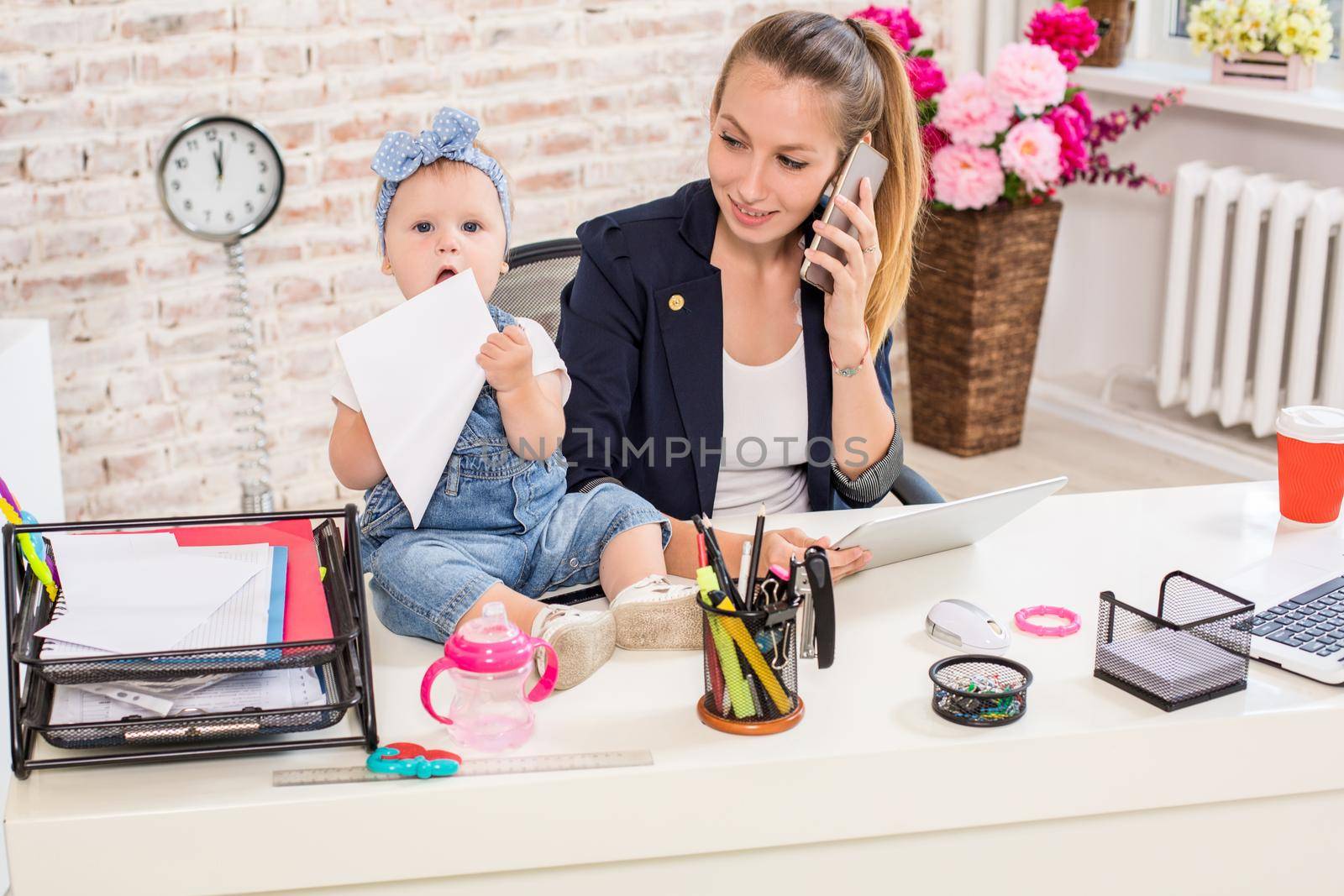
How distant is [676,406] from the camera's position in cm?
183

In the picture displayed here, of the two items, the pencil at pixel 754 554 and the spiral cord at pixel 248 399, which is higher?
the pencil at pixel 754 554

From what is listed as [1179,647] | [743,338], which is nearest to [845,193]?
[743,338]

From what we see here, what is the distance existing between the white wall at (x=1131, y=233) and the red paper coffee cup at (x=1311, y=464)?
77.6 inches

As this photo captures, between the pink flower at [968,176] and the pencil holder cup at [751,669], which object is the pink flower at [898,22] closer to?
the pink flower at [968,176]

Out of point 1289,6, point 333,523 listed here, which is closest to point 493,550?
point 333,523

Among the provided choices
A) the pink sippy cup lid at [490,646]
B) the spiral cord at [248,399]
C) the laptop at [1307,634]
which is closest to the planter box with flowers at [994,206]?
the spiral cord at [248,399]

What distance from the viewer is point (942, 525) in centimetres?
145

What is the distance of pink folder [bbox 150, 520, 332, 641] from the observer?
1.19m

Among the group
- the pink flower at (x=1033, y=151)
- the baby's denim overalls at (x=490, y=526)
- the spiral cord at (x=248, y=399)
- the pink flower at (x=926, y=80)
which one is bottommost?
the spiral cord at (x=248, y=399)

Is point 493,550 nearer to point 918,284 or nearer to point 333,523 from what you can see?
point 333,523

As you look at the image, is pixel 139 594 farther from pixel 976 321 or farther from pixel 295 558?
pixel 976 321

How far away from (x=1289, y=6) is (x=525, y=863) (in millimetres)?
2945

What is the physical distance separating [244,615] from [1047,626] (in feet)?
2.49

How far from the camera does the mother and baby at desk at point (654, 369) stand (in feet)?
4.49
